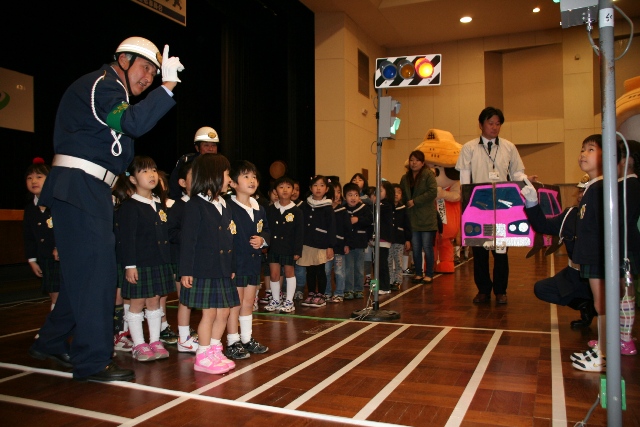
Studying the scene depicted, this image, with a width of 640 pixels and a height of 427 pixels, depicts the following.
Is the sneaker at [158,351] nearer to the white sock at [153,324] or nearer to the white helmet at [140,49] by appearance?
the white sock at [153,324]

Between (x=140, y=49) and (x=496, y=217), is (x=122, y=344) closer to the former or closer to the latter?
(x=140, y=49)

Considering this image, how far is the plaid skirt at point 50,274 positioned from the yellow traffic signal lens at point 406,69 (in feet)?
10.9

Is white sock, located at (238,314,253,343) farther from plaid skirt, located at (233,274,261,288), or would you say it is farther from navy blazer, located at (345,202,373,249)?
navy blazer, located at (345,202,373,249)

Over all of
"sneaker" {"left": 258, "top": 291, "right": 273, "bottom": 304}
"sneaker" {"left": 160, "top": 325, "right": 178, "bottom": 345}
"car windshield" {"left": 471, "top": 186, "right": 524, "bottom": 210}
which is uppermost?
"car windshield" {"left": 471, "top": 186, "right": 524, "bottom": 210}

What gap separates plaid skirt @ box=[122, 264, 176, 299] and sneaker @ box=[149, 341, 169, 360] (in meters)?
0.33

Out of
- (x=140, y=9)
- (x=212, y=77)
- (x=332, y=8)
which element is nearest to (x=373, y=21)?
(x=332, y=8)

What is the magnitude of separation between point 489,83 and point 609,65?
47.3 feet

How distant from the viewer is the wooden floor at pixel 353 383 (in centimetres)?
247

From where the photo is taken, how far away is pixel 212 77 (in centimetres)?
966

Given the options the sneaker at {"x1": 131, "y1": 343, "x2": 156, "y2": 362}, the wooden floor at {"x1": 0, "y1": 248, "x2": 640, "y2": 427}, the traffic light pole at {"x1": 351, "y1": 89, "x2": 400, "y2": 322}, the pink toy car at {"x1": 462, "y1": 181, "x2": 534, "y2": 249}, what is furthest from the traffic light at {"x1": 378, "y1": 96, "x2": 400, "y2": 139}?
the sneaker at {"x1": 131, "y1": 343, "x2": 156, "y2": 362}

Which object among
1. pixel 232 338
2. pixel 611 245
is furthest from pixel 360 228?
pixel 611 245

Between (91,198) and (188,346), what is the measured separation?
135 centimetres

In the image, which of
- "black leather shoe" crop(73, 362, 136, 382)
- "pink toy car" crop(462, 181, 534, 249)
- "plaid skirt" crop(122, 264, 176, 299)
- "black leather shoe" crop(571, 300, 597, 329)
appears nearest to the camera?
"black leather shoe" crop(73, 362, 136, 382)

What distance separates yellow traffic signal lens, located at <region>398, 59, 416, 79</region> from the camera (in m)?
4.79
